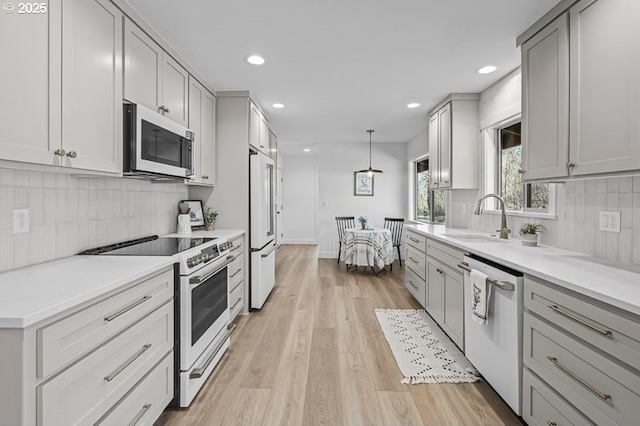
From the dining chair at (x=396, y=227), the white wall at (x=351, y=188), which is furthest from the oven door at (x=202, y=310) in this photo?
the white wall at (x=351, y=188)

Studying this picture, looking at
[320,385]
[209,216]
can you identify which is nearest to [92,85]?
[209,216]

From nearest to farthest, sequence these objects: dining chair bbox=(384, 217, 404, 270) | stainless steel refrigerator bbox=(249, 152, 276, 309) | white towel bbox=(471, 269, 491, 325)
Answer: white towel bbox=(471, 269, 491, 325)
stainless steel refrigerator bbox=(249, 152, 276, 309)
dining chair bbox=(384, 217, 404, 270)

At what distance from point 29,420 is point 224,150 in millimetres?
2915

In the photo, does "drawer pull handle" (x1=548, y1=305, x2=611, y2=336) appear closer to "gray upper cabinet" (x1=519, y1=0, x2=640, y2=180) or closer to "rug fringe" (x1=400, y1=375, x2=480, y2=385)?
"gray upper cabinet" (x1=519, y1=0, x2=640, y2=180)

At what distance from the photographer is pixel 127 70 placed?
1.98 meters

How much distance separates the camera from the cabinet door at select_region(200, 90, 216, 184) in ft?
10.5

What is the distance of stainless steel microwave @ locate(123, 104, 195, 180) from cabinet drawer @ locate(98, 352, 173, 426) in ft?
3.76

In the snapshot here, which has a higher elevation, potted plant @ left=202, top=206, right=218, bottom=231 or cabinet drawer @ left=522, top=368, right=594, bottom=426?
potted plant @ left=202, top=206, right=218, bottom=231

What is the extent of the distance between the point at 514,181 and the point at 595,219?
3.91 ft

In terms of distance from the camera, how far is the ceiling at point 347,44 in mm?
2031

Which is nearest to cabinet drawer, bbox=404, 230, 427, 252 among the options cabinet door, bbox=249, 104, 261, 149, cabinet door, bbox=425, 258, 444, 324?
cabinet door, bbox=425, 258, 444, 324

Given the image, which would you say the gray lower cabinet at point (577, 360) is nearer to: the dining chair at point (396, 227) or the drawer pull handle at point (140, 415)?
the drawer pull handle at point (140, 415)

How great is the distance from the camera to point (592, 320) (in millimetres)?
1253

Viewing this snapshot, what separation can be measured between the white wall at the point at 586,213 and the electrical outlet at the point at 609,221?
0.03m
